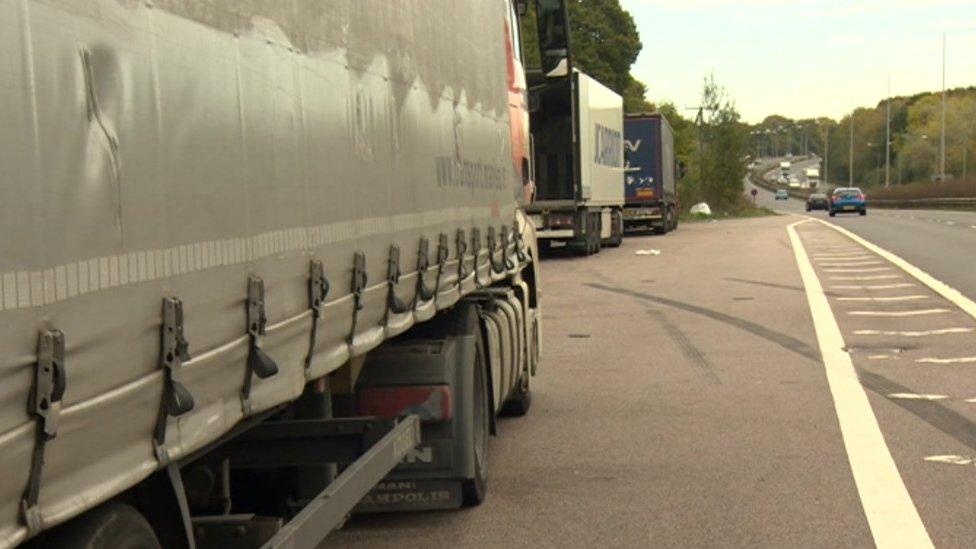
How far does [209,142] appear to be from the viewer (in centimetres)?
404

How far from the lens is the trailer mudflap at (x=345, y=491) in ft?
14.7

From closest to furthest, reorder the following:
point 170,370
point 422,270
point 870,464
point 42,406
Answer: point 42,406, point 170,370, point 422,270, point 870,464

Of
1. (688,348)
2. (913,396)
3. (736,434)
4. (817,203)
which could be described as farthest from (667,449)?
(817,203)

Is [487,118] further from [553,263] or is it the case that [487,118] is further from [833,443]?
[553,263]

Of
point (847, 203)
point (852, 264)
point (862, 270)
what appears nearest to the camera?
point (862, 270)

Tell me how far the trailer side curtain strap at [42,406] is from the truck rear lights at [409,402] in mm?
3691

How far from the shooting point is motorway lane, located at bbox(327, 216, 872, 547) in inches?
289

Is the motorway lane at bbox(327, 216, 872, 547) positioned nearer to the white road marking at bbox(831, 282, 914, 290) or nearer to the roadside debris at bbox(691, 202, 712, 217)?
the white road marking at bbox(831, 282, 914, 290)

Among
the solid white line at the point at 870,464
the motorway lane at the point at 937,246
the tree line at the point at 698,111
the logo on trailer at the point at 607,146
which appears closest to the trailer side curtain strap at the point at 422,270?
the solid white line at the point at 870,464

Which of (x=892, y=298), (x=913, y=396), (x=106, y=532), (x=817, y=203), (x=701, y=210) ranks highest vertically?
(x=106, y=532)

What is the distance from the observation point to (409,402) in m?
7.00

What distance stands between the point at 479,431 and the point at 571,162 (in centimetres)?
2459

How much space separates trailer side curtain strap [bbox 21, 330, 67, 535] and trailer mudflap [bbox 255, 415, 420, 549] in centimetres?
123

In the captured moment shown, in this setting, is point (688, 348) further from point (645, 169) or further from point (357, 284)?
point (645, 169)
